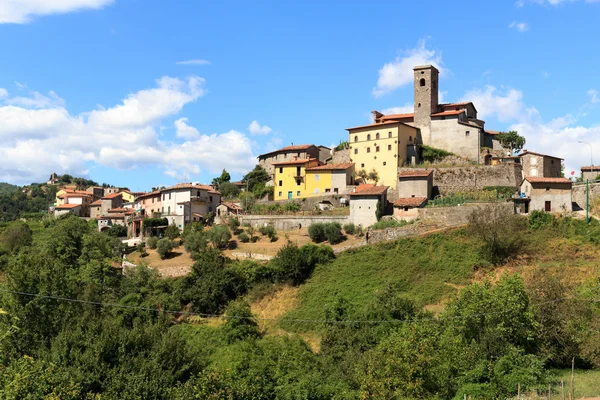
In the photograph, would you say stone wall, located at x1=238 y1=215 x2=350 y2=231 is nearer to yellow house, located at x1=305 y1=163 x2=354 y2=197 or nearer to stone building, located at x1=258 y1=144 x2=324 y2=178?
yellow house, located at x1=305 y1=163 x2=354 y2=197

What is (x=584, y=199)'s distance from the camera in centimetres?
4519

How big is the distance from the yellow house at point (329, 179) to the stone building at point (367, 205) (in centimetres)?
704

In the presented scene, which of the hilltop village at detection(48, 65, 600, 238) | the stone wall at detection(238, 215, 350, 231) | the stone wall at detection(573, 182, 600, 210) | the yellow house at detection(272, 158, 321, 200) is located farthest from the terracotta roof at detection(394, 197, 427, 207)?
the yellow house at detection(272, 158, 321, 200)

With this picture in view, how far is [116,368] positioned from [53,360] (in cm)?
329

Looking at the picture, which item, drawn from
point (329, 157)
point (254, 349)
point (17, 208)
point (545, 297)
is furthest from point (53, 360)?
point (17, 208)

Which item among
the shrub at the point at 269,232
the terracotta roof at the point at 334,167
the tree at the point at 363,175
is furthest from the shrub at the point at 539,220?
the shrub at the point at 269,232

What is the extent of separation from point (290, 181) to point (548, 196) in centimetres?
2749

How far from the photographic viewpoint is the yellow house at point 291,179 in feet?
203

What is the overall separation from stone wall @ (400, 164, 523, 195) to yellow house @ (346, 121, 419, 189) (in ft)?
16.3

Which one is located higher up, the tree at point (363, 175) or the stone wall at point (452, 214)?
the tree at point (363, 175)

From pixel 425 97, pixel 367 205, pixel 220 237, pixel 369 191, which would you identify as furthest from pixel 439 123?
pixel 220 237

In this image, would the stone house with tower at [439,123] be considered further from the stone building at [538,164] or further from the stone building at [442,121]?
the stone building at [538,164]

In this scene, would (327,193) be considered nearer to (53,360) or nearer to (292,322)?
(292,322)

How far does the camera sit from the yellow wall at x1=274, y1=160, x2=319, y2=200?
6178cm
